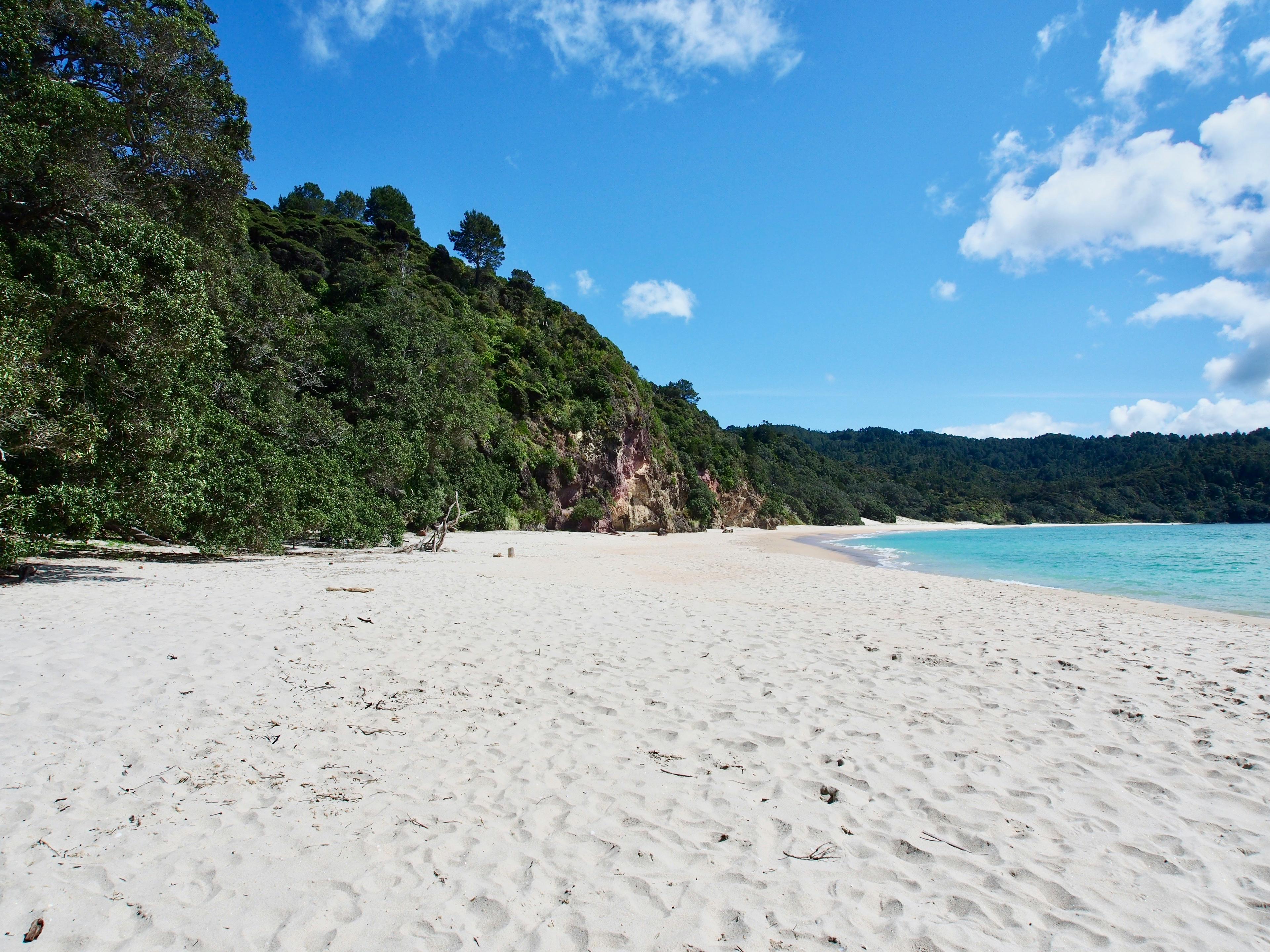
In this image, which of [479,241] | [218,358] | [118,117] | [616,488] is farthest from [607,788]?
[479,241]

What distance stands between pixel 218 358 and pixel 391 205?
206ft

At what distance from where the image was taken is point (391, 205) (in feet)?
214

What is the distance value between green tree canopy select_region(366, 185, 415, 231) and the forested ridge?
17.1m

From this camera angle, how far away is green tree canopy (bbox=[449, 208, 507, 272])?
195 ft

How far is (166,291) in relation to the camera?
400 inches

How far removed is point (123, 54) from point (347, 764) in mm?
16346

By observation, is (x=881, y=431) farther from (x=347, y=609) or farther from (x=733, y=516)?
(x=347, y=609)

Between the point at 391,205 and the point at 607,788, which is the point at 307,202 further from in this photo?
the point at 607,788

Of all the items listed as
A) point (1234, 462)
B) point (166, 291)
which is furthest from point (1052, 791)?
point (1234, 462)

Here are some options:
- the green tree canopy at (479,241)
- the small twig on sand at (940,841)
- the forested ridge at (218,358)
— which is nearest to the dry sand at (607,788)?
the small twig on sand at (940,841)

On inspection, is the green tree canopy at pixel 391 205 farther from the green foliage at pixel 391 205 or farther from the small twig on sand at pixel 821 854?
the small twig on sand at pixel 821 854

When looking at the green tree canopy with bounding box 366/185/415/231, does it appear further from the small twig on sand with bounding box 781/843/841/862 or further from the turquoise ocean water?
the small twig on sand with bounding box 781/843/841/862

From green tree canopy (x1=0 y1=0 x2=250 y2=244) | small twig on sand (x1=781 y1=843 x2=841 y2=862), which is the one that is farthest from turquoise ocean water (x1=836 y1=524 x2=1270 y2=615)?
green tree canopy (x1=0 y1=0 x2=250 y2=244)

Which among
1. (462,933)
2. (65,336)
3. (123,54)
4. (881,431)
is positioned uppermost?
(881,431)
